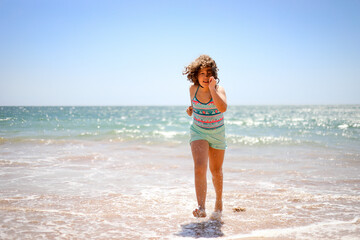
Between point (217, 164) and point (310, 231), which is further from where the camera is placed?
point (217, 164)

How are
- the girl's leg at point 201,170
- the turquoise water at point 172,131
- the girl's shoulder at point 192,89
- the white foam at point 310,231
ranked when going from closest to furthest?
the white foam at point 310,231 < the girl's leg at point 201,170 < the girl's shoulder at point 192,89 < the turquoise water at point 172,131

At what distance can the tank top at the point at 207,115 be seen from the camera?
339cm

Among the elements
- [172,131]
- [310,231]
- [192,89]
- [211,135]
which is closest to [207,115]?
[211,135]

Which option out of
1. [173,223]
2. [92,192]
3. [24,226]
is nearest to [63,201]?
[92,192]

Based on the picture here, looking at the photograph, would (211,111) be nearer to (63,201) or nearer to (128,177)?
(63,201)

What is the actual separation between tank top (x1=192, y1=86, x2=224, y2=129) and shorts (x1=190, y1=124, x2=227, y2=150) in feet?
0.16

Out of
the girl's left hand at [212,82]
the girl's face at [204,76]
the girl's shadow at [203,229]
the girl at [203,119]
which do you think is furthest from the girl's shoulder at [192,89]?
the girl's shadow at [203,229]

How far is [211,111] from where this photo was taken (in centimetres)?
340

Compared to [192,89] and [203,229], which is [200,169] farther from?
[192,89]

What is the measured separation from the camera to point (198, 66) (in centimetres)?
343

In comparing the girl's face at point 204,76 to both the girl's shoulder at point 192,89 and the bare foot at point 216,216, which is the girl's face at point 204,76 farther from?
the bare foot at point 216,216

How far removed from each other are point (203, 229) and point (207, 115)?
130 cm

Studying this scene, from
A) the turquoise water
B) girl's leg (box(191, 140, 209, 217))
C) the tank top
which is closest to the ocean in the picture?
girl's leg (box(191, 140, 209, 217))

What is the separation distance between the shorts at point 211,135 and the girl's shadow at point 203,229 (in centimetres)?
90
